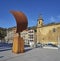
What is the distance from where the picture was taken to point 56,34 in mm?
46688

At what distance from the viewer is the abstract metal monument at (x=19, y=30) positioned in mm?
12711

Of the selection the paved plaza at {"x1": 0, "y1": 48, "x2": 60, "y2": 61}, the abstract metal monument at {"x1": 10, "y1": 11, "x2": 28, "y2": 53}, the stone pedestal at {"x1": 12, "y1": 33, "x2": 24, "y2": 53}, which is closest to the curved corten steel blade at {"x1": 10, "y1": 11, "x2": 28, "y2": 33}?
the abstract metal monument at {"x1": 10, "y1": 11, "x2": 28, "y2": 53}

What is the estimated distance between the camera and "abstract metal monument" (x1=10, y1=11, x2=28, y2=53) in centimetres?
1271

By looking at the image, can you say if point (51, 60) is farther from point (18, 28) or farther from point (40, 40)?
point (40, 40)

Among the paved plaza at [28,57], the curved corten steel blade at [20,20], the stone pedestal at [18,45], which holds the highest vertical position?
the curved corten steel blade at [20,20]

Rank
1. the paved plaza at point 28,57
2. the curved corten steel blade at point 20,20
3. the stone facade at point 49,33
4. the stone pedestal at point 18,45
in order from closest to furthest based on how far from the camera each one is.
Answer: the paved plaza at point 28,57, the stone pedestal at point 18,45, the curved corten steel blade at point 20,20, the stone facade at point 49,33

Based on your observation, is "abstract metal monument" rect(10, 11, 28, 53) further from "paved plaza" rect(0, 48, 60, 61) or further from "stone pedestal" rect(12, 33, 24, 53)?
"paved plaza" rect(0, 48, 60, 61)

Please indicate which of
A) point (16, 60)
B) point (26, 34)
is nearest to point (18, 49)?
point (16, 60)

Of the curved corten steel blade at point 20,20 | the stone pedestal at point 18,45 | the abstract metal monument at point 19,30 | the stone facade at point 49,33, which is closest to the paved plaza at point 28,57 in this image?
the stone pedestal at point 18,45

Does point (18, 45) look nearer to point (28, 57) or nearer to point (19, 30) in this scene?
point (19, 30)

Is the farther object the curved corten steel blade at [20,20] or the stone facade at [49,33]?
the stone facade at [49,33]

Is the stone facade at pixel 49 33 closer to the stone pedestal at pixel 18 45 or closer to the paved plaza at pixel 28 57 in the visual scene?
the stone pedestal at pixel 18 45

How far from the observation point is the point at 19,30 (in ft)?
43.4

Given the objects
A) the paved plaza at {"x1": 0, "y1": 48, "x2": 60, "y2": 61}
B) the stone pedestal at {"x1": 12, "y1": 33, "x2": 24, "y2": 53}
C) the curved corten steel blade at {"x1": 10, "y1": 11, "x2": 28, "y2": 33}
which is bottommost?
the paved plaza at {"x1": 0, "y1": 48, "x2": 60, "y2": 61}
